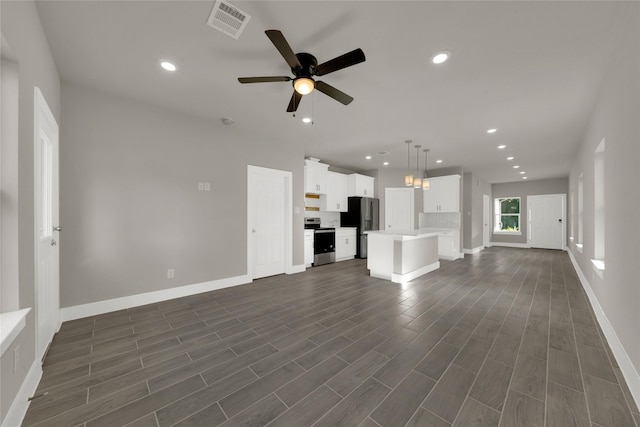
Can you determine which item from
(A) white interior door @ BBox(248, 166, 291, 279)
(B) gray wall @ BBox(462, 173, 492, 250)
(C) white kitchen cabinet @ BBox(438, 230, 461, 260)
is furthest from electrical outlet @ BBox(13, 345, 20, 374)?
(B) gray wall @ BBox(462, 173, 492, 250)

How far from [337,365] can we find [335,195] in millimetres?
5130

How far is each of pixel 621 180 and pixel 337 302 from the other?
301 cm

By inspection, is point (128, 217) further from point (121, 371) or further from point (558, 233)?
point (558, 233)

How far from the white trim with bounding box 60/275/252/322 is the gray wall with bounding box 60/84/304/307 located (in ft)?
0.21

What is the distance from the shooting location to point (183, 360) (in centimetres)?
206

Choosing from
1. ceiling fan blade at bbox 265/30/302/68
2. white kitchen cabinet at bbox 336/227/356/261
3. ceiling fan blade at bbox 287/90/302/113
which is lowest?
white kitchen cabinet at bbox 336/227/356/261

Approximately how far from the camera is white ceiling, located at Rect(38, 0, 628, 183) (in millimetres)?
1844

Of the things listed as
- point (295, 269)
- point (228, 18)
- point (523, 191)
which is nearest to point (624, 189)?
point (228, 18)

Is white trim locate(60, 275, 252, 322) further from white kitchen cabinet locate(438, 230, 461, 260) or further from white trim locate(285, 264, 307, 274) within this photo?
white kitchen cabinet locate(438, 230, 461, 260)

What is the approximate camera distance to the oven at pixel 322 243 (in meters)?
5.95

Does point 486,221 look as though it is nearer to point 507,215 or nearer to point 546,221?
point 507,215

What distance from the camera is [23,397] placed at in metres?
1.50

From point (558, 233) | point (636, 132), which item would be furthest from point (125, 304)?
point (558, 233)

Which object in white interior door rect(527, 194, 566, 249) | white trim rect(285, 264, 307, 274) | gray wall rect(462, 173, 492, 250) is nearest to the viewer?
white trim rect(285, 264, 307, 274)
